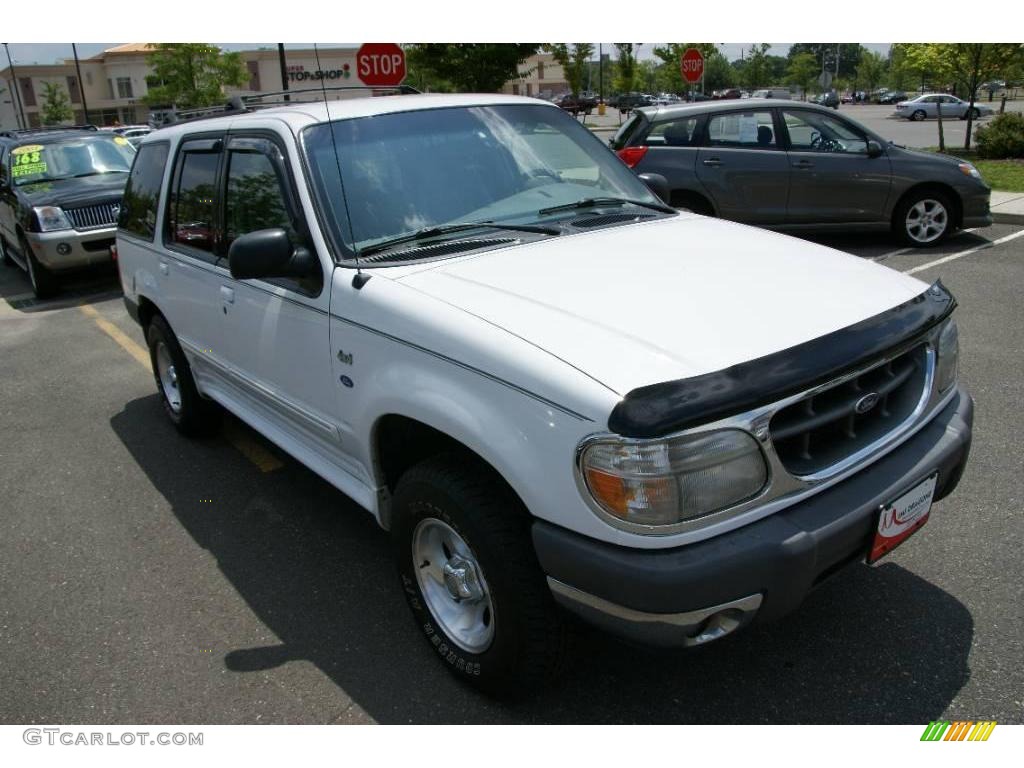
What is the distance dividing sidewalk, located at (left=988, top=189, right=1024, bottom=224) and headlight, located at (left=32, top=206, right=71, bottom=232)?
10897 millimetres

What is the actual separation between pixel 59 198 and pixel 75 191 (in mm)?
275

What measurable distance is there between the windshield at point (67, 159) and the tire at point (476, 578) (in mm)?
9907

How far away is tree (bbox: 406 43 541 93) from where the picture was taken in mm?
23000

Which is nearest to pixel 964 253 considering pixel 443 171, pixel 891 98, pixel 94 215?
pixel 443 171

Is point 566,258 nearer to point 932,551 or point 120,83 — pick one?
point 932,551

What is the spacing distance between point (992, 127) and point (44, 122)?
275ft

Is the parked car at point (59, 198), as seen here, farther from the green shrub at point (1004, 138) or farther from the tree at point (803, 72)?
the tree at point (803, 72)

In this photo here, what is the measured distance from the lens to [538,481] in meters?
2.21

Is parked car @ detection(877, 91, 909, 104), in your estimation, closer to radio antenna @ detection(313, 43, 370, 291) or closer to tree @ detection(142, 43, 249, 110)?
tree @ detection(142, 43, 249, 110)

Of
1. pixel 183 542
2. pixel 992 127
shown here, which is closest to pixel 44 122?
pixel 992 127

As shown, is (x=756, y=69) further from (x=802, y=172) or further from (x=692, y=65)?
(x=802, y=172)

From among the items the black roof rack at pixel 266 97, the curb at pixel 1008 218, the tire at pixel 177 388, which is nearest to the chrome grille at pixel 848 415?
the black roof rack at pixel 266 97

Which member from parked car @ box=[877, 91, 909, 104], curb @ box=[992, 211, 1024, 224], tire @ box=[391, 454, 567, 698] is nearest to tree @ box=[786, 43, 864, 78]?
parked car @ box=[877, 91, 909, 104]
